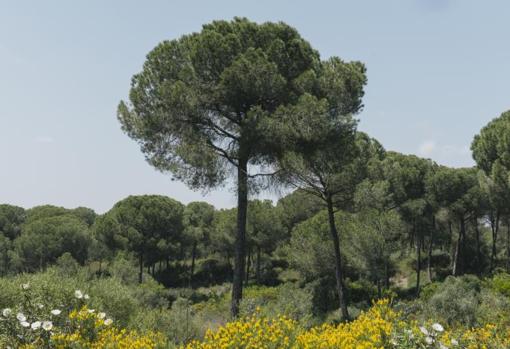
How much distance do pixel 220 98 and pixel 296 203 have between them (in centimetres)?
802

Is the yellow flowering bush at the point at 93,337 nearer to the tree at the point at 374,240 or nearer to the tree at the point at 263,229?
the tree at the point at 374,240

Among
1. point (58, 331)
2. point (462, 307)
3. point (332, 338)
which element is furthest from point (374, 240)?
point (58, 331)

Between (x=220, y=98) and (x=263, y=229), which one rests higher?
(x=220, y=98)

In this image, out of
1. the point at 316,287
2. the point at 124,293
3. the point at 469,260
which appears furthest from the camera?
the point at 469,260

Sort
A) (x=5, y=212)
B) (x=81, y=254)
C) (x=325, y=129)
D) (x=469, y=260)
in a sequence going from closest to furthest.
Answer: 1. (x=325, y=129)
2. (x=469, y=260)
3. (x=81, y=254)
4. (x=5, y=212)

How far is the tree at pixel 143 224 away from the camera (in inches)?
1549

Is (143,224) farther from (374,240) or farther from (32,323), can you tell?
(32,323)

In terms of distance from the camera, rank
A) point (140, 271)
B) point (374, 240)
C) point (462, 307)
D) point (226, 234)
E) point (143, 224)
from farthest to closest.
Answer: point (226, 234), point (143, 224), point (140, 271), point (374, 240), point (462, 307)

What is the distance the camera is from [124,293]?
8742mm

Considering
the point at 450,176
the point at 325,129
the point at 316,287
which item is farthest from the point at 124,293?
the point at 450,176

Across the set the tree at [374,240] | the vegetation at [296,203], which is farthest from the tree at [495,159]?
the tree at [374,240]

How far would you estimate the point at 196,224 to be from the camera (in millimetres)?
51469

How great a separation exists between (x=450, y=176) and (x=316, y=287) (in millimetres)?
12331

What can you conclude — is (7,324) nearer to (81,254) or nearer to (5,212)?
(81,254)
